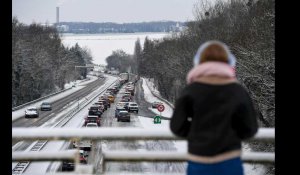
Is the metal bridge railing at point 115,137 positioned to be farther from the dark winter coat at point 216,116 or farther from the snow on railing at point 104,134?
the dark winter coat at point 216,116

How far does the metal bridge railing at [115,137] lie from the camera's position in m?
5.09

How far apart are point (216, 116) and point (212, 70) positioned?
0.98 feet

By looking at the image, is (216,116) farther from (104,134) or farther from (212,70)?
(104,134)

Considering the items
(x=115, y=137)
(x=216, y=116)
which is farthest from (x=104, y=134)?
(x=216, y=116)

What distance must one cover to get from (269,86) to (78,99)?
1748 inches

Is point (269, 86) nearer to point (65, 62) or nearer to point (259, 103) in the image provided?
point (259, 103)

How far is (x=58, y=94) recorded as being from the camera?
66750 mm

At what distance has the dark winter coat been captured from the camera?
11.7 ft

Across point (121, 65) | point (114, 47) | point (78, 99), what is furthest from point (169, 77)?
point (114, 47)

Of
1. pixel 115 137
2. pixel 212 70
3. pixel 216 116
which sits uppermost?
pixel 212 70

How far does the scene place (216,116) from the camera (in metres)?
3.58

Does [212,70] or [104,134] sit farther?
[104,134]

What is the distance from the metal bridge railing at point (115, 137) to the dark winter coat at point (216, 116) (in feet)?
4.67

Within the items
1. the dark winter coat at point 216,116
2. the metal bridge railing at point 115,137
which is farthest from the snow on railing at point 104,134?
the dark winter coat at point 216,116
